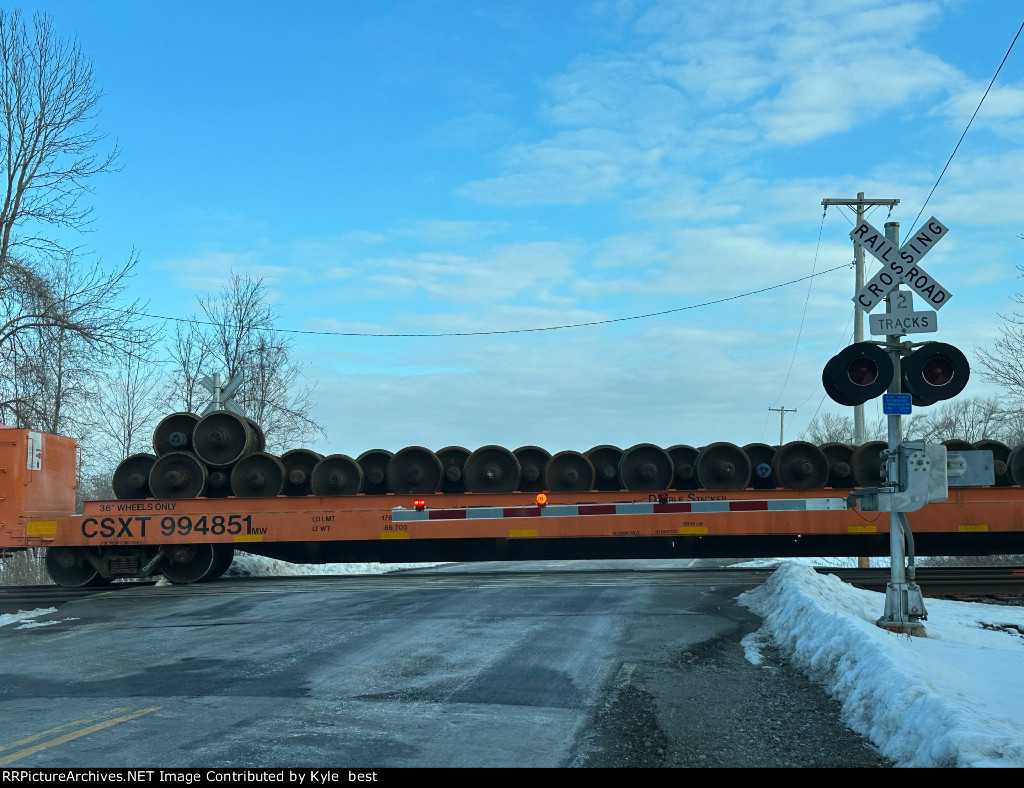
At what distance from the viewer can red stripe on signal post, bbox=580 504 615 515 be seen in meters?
13.0

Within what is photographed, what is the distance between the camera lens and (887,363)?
26.9 feet

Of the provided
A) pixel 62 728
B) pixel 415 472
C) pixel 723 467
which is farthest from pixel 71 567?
pixel 723 467

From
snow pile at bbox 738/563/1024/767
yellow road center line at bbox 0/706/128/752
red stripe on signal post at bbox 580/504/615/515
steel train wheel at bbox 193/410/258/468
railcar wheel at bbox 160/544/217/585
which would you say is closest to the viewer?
snow pile at bbox 738/563/1024/767

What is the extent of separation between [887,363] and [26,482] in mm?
12995

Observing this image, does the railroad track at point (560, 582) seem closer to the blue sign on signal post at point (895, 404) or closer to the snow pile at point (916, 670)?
the snow pile at point (916, 670)

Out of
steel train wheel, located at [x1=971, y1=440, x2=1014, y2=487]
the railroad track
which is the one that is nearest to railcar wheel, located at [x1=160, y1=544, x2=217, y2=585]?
the railroad track

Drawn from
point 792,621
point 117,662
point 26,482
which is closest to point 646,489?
point 792,621

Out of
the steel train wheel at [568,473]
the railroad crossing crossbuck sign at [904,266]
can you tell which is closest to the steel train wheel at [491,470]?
the steel train wheel at [568,473]

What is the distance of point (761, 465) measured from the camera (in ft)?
46.9

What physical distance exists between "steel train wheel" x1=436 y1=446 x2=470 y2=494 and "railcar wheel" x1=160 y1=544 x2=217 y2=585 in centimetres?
421

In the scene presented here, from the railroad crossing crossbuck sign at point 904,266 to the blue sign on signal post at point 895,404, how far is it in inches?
33.9

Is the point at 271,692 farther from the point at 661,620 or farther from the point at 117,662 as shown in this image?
the point at 661,620

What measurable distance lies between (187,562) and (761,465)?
388 inches

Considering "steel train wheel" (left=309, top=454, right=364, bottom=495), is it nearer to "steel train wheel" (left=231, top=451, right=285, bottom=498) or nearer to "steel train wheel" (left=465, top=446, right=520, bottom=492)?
"steel train wheel" (left=231, top=451, right=285, bottom=498)
